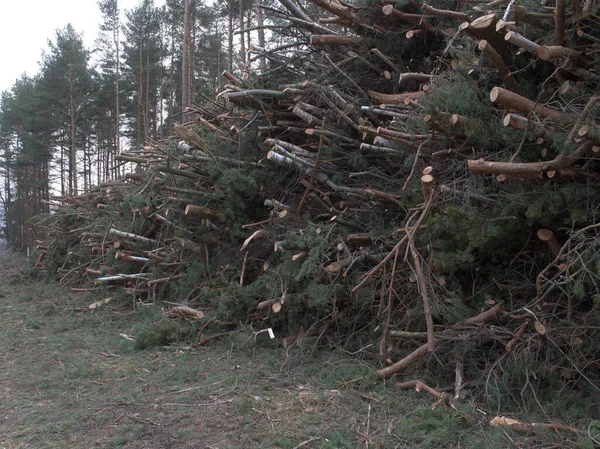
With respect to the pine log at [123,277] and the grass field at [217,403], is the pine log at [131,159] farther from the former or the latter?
the grass field at [217,403]

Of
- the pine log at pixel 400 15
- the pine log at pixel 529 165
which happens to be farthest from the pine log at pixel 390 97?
the pine log at pixel 529 165

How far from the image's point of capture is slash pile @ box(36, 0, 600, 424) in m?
4.04

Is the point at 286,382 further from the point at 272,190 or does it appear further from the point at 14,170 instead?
the point at 14,170

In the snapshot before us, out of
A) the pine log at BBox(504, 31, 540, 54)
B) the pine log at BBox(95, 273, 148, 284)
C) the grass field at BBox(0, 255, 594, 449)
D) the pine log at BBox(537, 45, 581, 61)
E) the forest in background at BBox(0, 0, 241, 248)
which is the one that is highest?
the forest in background at BBox(0, 0, 241, 248)

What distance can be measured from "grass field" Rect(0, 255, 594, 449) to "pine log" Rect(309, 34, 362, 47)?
398cm

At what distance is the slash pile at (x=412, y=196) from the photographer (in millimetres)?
4043

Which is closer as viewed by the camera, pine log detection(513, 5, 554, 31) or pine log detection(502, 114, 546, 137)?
pine log detection(502, 114, 546, 137)

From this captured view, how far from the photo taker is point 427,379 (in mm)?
4438

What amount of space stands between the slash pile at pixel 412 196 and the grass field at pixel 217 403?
1.33ft

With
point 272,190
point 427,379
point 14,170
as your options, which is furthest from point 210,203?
point 14,170

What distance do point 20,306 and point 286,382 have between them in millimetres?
7526

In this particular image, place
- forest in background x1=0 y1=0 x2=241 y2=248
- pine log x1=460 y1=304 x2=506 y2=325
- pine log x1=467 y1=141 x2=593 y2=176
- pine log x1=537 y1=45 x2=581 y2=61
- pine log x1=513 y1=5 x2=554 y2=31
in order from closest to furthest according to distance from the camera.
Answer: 1. pine log x1=467 y1=141 x2=593 y2=176
2. pine log x1=537 y1=45 x2=581 y2=61
3. pine log x1=460 y1=304 x2=506 y2=325
4. pine log x1=513 y1=5 x2=554 y2=31
5. forest in background x1=0 y1=0 x2=241 y2=248

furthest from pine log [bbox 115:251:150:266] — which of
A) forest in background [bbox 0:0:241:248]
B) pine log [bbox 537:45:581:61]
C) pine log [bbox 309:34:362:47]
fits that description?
forest in background [bbox 0:0:241:248]

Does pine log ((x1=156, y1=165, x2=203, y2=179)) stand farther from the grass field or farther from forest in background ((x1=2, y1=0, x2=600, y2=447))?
the grass field
